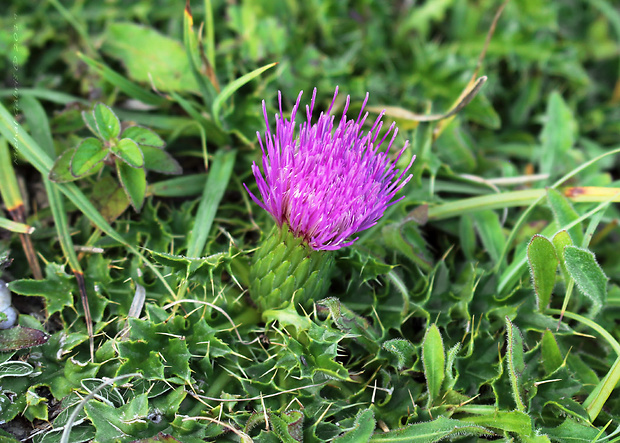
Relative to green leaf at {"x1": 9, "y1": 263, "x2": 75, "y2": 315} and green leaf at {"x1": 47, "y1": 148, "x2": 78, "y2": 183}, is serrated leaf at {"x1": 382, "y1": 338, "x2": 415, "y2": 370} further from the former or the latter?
green leaf at {"x1": 47, "y1": 148, "x2": 78, "y2": 183}

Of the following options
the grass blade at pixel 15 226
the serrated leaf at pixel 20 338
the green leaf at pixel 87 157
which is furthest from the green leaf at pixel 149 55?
the serrated leaf at pixel 20 338

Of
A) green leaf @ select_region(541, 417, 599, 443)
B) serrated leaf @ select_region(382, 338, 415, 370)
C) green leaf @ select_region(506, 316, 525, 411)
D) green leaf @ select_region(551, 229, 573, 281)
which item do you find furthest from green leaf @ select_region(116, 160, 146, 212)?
green leaf @ select_region(541, 417, 599, 443)

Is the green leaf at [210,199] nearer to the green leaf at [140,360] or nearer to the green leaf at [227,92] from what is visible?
the green leaf at [227,92]

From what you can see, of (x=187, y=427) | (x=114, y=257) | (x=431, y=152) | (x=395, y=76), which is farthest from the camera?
(x=395, y=76)

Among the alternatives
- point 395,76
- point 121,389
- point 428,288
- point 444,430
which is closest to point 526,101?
point 395,76

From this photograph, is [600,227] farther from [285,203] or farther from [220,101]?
[220,101]

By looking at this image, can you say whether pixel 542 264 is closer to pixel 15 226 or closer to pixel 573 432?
pixel 573 432
